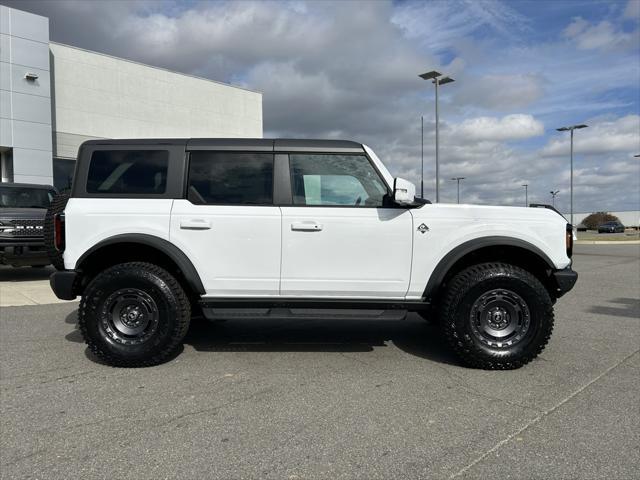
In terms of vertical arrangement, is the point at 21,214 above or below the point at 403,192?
below

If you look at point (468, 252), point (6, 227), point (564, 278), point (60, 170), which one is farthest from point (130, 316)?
point (60, 170)

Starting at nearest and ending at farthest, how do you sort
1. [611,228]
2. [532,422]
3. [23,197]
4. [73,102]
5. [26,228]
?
[532,422], [26,228], [23,197], [73,102], [611,228]

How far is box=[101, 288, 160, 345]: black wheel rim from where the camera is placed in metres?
4.17

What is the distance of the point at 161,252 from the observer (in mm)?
4246

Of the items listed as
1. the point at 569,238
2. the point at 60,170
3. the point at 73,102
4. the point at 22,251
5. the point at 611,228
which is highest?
the point at 73,102

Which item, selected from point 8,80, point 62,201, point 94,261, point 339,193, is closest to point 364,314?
point 339,193

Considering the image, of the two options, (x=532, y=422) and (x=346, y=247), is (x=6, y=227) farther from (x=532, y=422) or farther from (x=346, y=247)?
(x=532, y=422)

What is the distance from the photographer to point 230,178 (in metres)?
4.30

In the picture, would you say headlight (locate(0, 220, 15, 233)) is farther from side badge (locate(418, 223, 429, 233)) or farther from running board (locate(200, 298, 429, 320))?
side badge (locate(418, 223, 429, 233))

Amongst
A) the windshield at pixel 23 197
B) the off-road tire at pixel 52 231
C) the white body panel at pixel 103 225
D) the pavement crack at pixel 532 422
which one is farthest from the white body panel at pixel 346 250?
the windshield at pixel 23 197

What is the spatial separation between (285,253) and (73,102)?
22.1 metres

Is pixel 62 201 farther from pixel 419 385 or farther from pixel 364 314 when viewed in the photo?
pixel 419 385

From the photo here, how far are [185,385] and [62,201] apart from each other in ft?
6.86

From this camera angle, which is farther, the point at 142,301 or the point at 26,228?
the point at 26,228
